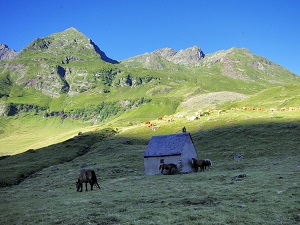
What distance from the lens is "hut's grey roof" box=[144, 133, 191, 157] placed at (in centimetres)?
6243

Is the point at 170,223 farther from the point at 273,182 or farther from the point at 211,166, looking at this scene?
the point at 211,166

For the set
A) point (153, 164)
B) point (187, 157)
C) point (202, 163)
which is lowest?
point (202, 163)

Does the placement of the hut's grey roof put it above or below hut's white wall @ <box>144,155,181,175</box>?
above

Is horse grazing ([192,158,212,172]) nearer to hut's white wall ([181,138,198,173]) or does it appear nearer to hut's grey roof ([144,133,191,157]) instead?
hut's white wall ([181,138,198,173])

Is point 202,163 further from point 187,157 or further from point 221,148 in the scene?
point 221,148

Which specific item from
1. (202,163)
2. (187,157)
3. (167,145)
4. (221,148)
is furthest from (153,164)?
(221,148)

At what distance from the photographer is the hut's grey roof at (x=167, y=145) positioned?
6243cm

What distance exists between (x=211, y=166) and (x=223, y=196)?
3284cm

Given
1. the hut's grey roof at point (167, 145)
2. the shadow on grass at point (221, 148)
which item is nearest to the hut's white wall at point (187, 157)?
the hut's grey roof at point (167, 145)

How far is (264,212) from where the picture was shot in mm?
21891

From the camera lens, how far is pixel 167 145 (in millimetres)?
64812

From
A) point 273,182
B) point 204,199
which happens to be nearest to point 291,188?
point 273,182

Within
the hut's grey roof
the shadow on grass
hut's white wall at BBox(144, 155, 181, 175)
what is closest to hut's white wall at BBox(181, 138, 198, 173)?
the hut's grey roof

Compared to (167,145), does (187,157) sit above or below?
below
